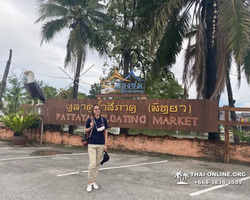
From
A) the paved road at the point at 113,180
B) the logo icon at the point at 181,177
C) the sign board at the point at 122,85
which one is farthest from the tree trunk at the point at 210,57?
the logo icon at the point at 181,177

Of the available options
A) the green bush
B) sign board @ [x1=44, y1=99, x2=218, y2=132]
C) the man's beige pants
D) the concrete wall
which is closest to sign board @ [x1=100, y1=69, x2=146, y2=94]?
sign board @ [x1=44, y1=99, x2=218, y2=132]

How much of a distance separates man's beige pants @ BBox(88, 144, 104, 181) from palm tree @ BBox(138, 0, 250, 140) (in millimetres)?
4734

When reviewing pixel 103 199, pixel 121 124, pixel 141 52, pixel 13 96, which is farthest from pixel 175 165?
pixel 13 96

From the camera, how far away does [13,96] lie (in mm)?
20562

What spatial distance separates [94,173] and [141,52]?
10914mm

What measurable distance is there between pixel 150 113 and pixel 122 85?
1.75 meters

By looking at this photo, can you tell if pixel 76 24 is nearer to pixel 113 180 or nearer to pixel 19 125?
pixel 19 125

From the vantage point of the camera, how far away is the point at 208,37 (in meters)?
9.27

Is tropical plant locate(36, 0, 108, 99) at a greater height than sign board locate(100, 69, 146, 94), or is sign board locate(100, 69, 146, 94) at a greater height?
tropical plant locate(36, 0, 108, 99)

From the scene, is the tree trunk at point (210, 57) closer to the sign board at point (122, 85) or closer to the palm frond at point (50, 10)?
the sign board at point (122, 85)

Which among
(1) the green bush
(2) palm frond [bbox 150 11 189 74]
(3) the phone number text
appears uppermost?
(2) palm frond [bbox 150 11 189 74]

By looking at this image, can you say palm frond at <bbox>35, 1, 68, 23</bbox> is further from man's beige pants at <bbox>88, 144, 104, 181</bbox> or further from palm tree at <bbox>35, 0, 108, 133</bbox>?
man's beige pants at <bbox>88, 144, 104, 181</bbox>

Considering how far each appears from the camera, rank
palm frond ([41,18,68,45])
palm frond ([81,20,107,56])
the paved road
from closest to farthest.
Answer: the paved road
palm frond ([41,18,68,45])
palm frond ([81,20,107,56])

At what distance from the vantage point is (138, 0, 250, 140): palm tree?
690 centimetres
